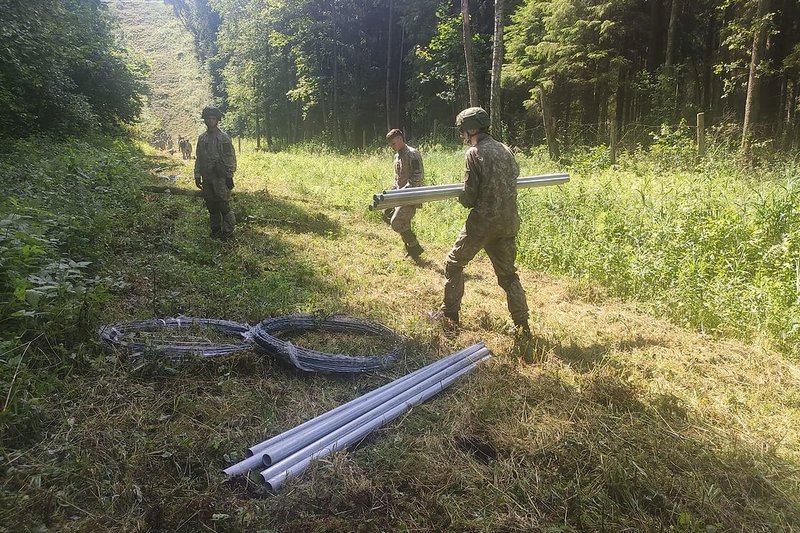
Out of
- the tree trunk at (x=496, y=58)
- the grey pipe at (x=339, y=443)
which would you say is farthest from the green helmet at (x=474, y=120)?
the tree trunk at (x=496, y=58)

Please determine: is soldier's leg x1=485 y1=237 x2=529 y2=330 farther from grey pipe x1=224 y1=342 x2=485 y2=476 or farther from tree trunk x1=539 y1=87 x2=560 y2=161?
tree trunk x1=539 y1=87 x2=560 y2=161

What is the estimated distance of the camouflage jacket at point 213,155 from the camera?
7484mm

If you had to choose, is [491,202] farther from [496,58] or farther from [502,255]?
[496,58]

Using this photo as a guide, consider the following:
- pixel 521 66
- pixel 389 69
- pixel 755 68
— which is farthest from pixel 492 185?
pixel 389 69

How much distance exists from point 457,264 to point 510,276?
557 millimetres

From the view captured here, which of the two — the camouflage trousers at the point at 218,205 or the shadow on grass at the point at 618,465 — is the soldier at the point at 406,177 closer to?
the camouflage trousers at the point at 218,205

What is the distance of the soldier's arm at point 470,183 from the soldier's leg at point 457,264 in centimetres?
29

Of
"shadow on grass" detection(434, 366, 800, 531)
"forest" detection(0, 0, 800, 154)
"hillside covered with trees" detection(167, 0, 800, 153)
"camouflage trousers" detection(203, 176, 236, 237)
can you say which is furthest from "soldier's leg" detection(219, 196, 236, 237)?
"hillside covered with trees" detection(167, 0, 800, 153)

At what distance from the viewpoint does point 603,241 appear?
6570 millimetres

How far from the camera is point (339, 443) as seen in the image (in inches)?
113

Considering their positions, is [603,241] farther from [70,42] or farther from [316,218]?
[70,42]

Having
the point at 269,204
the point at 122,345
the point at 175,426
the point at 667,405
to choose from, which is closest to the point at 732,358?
the point at 667,405

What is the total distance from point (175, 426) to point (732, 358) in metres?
4.52

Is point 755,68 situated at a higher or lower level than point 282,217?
higher
